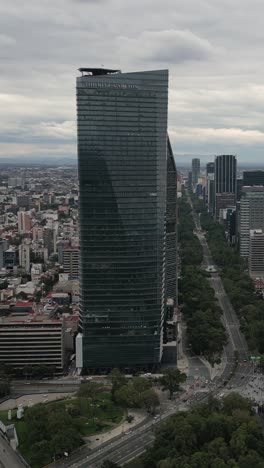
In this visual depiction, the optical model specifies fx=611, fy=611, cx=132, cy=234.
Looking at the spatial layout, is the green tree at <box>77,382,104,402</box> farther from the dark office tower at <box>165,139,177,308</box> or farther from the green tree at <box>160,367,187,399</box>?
the dark office tower at <box>165,139,177,308</box>

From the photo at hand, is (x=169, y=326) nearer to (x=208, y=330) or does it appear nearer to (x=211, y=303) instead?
(x=208, y=330)

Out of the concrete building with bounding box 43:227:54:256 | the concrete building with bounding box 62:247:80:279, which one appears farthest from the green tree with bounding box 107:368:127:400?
the concrete building with bounding box 43:227:54:256

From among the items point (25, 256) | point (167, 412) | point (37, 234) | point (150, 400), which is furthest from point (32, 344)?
point (37, 234)

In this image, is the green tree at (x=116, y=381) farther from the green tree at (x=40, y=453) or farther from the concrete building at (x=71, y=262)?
the concrete building at (x=71, y=262)

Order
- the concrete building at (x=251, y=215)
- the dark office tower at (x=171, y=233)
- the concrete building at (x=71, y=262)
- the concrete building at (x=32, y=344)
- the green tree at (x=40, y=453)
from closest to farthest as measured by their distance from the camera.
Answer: the green tree at (x=40, y=453) < the concrete building at (x=32, y=344) < the dark office tower at (x=171, y=233) < the concrete building at (x=71, y=262) < the concrete building at (x=251, y=215)

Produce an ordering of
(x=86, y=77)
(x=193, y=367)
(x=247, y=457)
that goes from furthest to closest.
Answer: (x=193, y=367), (x=86, y=77), (x=247, y=457)

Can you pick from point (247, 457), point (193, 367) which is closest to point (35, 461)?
point (247, 457)

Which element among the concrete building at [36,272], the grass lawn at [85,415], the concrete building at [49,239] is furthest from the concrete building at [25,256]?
the grass lawn at [85,415]
